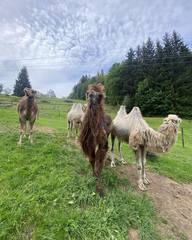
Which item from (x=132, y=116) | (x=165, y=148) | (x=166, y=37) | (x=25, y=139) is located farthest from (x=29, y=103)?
(x=166, y=37)

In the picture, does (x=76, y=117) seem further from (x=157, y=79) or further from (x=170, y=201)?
(x=157, y=79)

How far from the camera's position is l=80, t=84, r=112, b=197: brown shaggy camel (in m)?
4.02

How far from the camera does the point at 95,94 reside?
157 inches

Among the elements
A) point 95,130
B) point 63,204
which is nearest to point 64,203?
point 63,204

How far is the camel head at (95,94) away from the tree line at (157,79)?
1117 inches

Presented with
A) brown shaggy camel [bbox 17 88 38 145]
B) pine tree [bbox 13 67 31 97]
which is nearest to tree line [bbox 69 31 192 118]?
pine tree [bbox 13 67 31 97]

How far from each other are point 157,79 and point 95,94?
3450cm

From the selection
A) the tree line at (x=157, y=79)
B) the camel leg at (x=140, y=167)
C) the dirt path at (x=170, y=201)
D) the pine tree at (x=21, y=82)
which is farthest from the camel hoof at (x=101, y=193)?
the pine tree at (x=21, y=82)

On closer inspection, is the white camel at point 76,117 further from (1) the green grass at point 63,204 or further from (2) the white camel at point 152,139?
(2) the white camel at point 152,139

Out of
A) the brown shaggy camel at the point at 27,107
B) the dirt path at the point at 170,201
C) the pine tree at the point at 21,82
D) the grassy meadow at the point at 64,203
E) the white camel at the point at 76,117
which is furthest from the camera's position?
the pine tree at the point at 21,82

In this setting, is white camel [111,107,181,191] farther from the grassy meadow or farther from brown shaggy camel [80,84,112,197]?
brown shaggy camel [80,84,112,197]

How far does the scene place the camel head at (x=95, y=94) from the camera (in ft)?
13.1

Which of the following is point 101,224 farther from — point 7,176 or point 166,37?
point 166,37

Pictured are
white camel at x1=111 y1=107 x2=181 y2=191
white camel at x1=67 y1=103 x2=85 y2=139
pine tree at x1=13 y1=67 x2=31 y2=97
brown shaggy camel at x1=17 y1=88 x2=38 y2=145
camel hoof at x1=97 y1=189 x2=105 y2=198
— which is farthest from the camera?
pine tree at x1=13 y1=67 x2=31 y2=97
